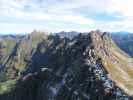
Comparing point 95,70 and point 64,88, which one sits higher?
point 95,70

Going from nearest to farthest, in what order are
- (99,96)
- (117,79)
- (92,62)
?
(99,96) < (117,79) < (92,62)

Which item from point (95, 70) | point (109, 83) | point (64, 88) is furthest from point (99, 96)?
point (64, 88)

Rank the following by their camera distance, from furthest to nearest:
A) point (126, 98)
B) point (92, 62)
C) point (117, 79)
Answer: point (92, 62)
point (117, 79)
point (126, 98)

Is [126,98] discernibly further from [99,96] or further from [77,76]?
[77,76]

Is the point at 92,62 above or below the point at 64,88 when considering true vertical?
above

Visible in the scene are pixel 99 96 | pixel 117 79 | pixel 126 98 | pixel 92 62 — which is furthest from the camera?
pixel 92 62

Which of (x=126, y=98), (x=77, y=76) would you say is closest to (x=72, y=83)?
(x=77, y=76)

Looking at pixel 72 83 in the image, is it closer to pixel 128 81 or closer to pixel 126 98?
pixel 128 81

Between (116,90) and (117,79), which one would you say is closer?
(116,90)

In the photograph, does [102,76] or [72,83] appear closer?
[102,76]
